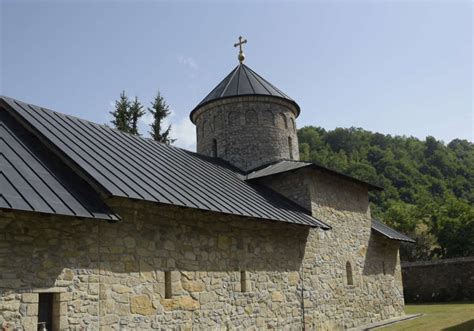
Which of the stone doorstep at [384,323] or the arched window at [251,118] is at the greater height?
the arched window at [251,118]

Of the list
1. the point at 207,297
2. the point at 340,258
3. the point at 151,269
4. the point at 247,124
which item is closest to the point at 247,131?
the point at 247,124

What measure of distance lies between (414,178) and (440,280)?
40522mm

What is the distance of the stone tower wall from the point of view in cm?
1534

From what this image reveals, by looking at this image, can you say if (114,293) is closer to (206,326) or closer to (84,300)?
(84,300)

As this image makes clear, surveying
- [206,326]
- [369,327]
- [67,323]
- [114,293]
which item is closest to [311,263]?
[369,327]

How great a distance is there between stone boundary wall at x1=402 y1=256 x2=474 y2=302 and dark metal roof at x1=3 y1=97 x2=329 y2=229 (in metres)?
11.8

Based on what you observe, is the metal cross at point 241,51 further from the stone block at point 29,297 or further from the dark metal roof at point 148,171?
the stone block at point 29,297

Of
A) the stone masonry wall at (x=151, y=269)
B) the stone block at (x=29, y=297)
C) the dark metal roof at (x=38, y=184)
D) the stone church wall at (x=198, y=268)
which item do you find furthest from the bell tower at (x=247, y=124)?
the stone block at (x=29, y=297)

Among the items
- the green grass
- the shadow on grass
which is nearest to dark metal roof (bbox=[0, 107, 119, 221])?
the shadow on grass

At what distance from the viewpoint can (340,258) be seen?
508 inches

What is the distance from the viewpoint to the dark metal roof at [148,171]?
8141 millimetres

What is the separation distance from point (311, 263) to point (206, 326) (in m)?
3.97

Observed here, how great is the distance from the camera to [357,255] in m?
13.8

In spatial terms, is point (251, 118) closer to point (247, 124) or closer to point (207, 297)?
point (247, 124)
